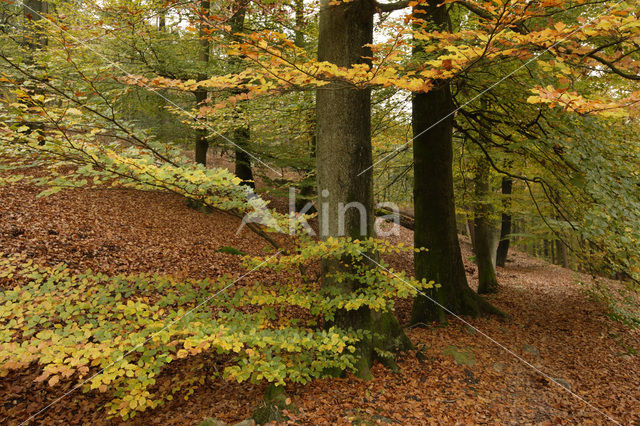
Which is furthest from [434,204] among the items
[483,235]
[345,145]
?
[483,235]

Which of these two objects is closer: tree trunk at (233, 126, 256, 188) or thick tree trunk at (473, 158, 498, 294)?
thick tree trunk at (473, 158, 498, 294)

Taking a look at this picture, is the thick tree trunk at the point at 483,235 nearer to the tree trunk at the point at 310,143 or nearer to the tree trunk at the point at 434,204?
the tree trunk at the point at 434,204

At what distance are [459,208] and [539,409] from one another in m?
6.99

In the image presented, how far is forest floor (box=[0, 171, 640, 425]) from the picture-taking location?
363 cm

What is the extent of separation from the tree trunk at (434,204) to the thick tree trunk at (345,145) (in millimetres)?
2485

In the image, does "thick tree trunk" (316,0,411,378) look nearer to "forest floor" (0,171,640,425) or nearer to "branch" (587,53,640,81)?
"forest floor" (0,171,640,425)

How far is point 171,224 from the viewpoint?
9484 mm

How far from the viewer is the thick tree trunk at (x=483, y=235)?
29.5 feet

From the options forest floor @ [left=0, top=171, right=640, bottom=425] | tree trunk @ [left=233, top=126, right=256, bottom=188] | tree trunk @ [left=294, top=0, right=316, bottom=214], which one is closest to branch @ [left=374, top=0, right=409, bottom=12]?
tree trunk @ [left=294, top=0, right=316, bottom=214]

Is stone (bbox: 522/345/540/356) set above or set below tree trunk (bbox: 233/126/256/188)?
below

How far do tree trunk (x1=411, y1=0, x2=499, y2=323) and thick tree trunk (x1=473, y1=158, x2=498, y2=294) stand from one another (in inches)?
116

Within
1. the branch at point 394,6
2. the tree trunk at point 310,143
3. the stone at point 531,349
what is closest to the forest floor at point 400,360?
the stone at point 531,349

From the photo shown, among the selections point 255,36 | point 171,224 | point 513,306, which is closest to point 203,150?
point 171,224

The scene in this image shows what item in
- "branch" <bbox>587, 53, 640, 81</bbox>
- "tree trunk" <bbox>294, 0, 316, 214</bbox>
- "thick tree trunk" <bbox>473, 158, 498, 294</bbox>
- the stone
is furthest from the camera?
"thick tree trunk" <bbox>473, 158, 498, 294</bbox>
